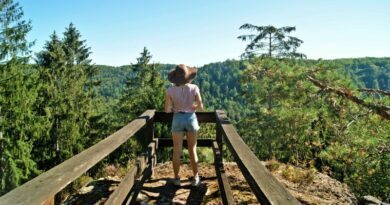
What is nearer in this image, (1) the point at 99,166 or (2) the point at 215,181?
(2) the point at 215,181

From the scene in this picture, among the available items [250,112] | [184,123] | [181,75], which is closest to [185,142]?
[184,123]

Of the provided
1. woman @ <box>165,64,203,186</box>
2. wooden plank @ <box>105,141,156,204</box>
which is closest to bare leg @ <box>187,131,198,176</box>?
woman @ <box>165,64,203,186</box>

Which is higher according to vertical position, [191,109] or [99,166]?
[191,109]

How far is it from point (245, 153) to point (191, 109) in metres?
2.30

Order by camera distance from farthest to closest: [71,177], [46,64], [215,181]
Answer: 1. [46,64]
2. [215,181]
3. [71,177]

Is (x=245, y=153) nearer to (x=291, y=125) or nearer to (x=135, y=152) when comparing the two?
(x=291, y=125)

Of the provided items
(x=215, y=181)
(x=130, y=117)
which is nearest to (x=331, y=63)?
(x=215, y=181)

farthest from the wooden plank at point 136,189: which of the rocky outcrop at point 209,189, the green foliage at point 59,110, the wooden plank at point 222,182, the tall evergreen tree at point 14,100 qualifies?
the green foliage at point 59,110

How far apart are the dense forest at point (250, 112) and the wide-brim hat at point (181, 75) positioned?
12.0 feet

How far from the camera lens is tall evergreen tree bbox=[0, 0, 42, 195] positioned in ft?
65.7

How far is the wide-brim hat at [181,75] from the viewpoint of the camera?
5371mm

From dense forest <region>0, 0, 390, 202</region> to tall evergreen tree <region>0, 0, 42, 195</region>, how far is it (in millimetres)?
54

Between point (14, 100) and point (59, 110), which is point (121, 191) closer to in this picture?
point (14, 100)

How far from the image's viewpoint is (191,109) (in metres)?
5.43
